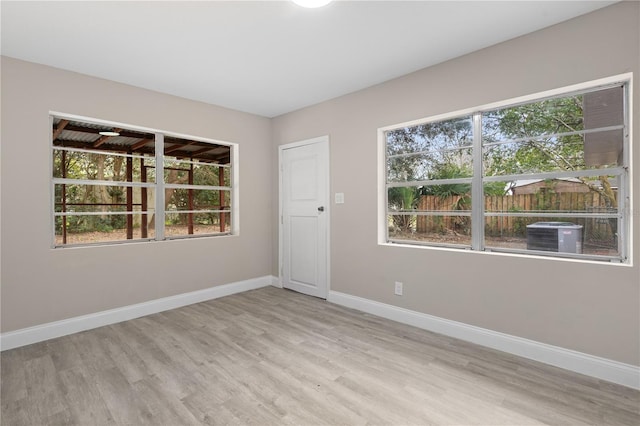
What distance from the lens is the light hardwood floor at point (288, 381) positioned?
5.87ft

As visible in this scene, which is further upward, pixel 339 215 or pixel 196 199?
pixel 196 199

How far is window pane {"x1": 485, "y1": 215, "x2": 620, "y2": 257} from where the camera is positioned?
2.22 meters

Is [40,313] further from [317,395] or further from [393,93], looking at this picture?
[393,93]

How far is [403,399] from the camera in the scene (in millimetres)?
1933

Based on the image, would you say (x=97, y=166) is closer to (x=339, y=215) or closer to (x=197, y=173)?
(x=197, y=173)

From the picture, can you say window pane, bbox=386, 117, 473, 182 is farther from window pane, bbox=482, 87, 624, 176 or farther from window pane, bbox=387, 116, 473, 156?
window pane, bbox=482, 87, 624, 176

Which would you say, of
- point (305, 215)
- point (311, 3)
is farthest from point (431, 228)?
point (311, 3)

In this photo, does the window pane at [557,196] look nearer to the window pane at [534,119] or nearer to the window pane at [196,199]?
the window pane at [534,119]

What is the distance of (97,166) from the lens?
3.28 meters

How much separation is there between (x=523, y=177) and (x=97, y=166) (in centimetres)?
415

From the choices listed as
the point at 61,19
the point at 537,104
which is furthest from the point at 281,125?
the point at 537,104

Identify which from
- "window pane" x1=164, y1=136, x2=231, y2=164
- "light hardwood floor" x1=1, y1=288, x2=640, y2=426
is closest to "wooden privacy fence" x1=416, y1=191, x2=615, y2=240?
"light hardwood floor" x1=1, y1=288, x2=640, y2=426

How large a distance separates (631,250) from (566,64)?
1404 millimetres

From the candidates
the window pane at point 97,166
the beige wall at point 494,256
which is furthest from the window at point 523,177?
the window pane at point 97,166
